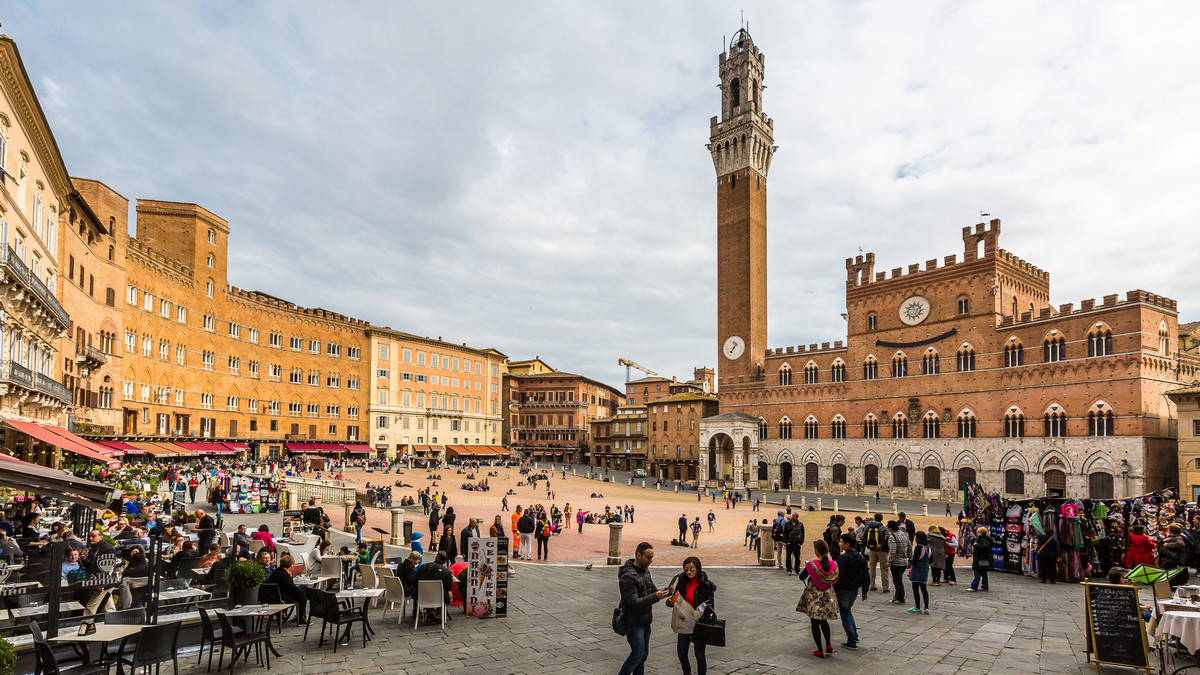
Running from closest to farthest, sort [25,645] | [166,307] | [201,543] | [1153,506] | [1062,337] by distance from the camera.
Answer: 1. [25,645]
2. [201,543]
3. [1153,506]
4. [1062,337]
5. [166,307]

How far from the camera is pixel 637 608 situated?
7004 millimetres

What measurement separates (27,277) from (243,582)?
17.5 meters

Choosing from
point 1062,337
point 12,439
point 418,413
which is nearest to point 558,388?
point 418,413

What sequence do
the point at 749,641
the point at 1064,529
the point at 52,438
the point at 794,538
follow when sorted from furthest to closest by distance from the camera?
the point at 52,438
the point at 794,538
the point at 1064,529
the point at 749,641

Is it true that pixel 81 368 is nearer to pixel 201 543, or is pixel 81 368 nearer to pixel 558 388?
pixel 201 543

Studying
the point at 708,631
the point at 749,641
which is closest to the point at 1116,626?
the point at 749,641

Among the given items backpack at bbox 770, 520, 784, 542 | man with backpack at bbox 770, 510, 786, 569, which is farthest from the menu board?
man with backpack at bbox 770, 510, 786, 569

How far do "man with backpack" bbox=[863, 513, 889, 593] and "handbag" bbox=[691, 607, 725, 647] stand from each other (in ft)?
22.4

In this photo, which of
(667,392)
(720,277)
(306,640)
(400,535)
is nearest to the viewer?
(306,640)

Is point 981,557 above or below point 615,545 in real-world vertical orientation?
above

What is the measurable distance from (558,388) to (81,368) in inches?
2485

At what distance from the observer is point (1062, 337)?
41.9 meters

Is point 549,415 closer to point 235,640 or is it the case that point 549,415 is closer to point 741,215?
point 741,215

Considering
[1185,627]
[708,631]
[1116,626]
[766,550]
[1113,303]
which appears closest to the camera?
[708,631]
